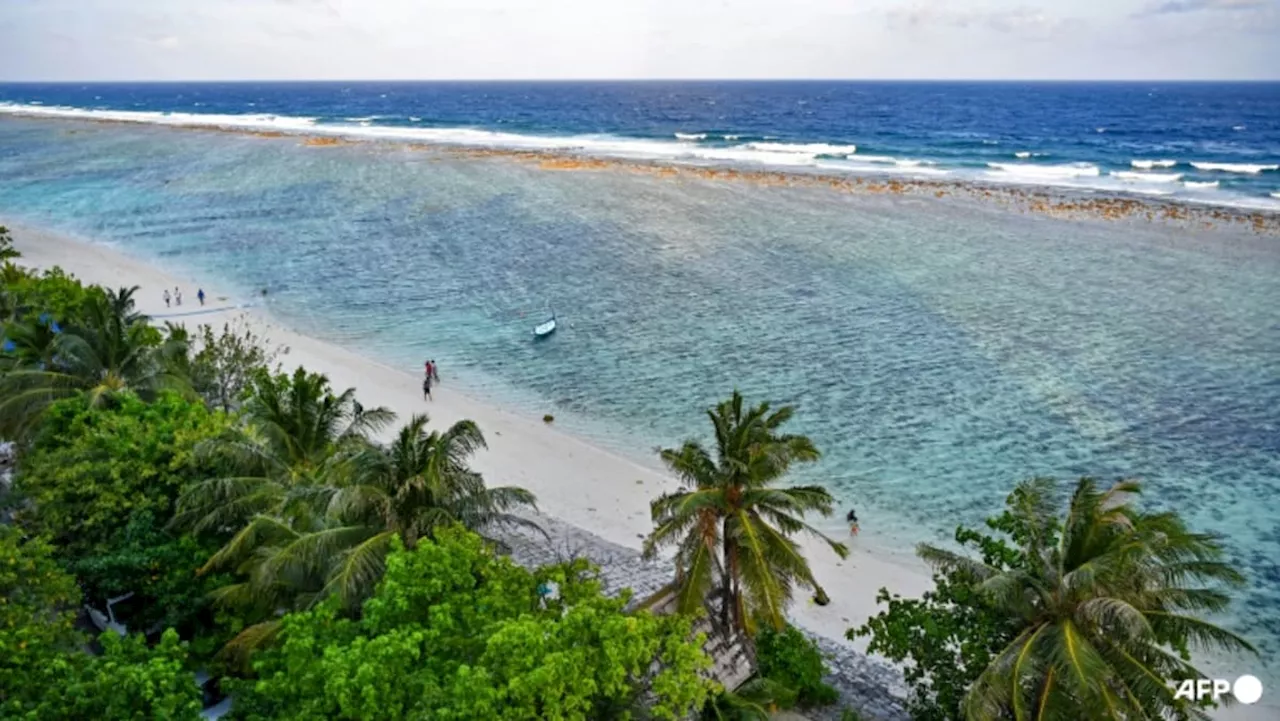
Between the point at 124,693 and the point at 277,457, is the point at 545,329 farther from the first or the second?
the point at 124,693

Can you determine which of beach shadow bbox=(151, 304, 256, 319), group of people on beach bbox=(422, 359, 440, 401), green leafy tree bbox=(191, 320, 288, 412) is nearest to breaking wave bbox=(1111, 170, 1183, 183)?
group of people on beach bbox=(422, 359, 440, 401)

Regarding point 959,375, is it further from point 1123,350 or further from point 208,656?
point 208,656

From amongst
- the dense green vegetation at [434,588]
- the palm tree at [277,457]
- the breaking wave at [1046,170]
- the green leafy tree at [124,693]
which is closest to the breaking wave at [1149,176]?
the breaking wave at [1046,170]

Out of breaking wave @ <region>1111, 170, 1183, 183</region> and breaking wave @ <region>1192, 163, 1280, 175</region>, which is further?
breaking wave @ <region>1192, 163, 1280, 175</region>

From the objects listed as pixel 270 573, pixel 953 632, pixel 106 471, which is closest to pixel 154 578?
pixel 106 471

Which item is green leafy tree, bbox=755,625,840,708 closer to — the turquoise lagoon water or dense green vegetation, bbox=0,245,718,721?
dense green vegetation, bbox=0,245,718,721

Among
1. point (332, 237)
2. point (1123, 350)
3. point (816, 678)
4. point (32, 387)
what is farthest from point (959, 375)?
point (332, 237)

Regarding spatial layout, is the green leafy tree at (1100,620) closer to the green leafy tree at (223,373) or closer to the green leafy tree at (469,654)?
the green leafy tree at (469,654)
